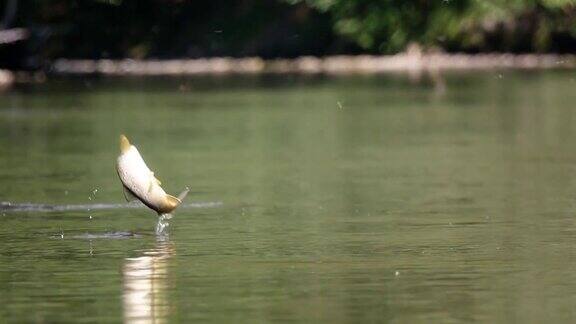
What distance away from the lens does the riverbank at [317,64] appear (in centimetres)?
7450

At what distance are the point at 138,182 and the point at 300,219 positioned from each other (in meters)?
3.03

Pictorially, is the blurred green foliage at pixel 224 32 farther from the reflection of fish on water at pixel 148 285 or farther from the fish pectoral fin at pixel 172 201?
the reflection of fish on water at pixel 148 285

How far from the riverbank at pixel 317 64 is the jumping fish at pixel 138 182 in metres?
54.6

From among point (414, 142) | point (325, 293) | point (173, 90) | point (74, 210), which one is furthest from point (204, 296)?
point (173, 90)

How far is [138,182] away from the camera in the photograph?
18.3 m

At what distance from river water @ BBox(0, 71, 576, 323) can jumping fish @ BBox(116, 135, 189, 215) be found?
0.40 metres

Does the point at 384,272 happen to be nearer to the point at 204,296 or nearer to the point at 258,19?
the point at 204,296

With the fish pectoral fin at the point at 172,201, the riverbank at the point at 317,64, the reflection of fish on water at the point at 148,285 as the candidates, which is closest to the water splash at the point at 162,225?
the reflection of fish on water at the point at 148,285

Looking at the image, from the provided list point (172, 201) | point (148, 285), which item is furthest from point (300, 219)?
point (148, 285)

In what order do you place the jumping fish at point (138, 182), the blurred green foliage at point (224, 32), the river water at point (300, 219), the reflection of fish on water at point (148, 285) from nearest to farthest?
the reflection of fish on water at point (148, 285) < the river water at point (300, 219) < the jumping fish at point (138, 182) < the blurred green foliage at point (224, 32)

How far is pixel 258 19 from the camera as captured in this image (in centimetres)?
7919

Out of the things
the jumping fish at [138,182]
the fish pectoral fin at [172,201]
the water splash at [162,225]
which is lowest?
the water splash at [162,225]

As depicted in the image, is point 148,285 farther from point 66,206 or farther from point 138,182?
point 66,206

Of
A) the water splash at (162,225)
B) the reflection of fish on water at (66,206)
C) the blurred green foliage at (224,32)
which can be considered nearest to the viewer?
the water splash at (162,225)
